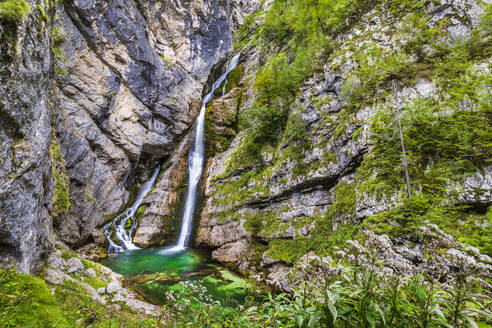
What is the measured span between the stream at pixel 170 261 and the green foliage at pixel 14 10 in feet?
25.6

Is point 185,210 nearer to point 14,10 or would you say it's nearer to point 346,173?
point 346,173

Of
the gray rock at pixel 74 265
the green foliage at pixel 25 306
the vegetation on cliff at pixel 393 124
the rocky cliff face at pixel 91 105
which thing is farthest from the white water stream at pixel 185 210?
the green foliage at pixel 25 306

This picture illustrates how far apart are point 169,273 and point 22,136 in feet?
28.3

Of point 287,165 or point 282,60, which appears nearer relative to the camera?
point 287,165

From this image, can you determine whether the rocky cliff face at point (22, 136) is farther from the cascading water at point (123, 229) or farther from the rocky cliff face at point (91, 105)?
the cascading water at point (123, 229)

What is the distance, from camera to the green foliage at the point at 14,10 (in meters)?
4.87

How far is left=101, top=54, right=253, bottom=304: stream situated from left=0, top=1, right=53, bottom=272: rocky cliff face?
4672mm

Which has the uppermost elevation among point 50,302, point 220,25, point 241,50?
point 220,25

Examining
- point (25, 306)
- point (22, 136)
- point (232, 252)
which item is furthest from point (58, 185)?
point (25, 306)

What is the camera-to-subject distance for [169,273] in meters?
10.9

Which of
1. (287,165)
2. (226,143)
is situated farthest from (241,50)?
(287,165)

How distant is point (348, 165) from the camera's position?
9711 mm

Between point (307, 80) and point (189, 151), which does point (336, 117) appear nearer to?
point (307, 80)

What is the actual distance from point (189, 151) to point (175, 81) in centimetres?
803
